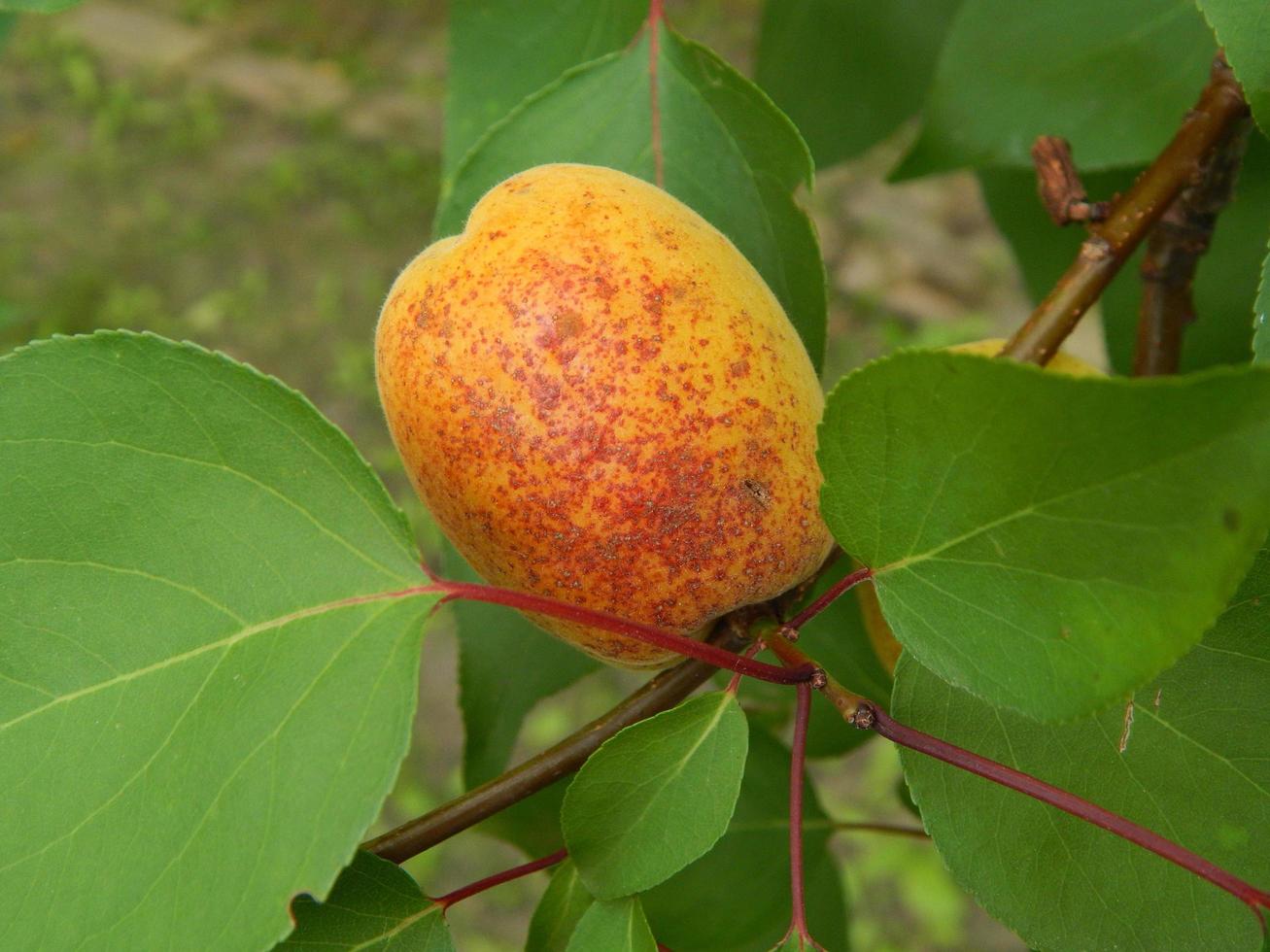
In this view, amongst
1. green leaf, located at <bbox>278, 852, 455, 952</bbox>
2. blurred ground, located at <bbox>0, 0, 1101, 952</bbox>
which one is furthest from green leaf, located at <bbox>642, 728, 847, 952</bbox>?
blurred ground, located at <bbox>0, 0, 1101, 952</bbox>

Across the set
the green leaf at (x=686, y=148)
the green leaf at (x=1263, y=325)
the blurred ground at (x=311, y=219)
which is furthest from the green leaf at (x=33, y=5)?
the blurred ground at (x=311, y=219)

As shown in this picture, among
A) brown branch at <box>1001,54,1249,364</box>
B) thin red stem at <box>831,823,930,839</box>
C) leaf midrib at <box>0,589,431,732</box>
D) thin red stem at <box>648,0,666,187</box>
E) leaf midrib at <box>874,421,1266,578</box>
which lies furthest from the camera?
thin red stem at <box>831,823,930,839</box>

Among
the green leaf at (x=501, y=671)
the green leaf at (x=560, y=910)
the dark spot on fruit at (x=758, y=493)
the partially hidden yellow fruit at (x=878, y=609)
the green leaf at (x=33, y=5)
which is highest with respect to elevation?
the green leaf at (x=33, y=5)

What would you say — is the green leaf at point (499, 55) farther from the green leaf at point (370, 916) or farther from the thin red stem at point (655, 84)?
the green leaf at point (370, 916)

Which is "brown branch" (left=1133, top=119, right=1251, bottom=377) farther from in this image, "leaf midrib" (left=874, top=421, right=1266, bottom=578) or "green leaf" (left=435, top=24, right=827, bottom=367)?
"leaf midrib" (left=874, top=421, right=1266, bottom=578)

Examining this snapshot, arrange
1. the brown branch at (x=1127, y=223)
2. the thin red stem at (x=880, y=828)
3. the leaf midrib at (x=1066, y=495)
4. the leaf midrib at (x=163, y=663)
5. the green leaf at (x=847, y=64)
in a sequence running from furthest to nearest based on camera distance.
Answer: the green leaf at (x=847, y=64) < the thin red stem at (x=880, y=828) < the brown branch at (x=1127, y=223) < the leaf midrib at (x=163, y=663) < the leaf midrib at (x=1066, y=495)

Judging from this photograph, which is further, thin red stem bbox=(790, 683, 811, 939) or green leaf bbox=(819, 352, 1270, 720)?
thin red stem bbox=(790, 683, 811, 939)

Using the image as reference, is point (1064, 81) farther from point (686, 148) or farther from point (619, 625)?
point (619, 625)
